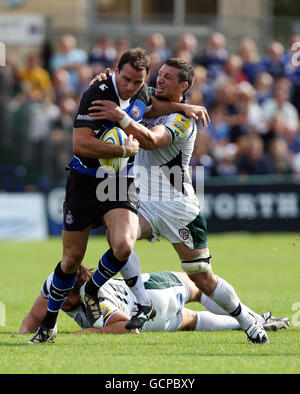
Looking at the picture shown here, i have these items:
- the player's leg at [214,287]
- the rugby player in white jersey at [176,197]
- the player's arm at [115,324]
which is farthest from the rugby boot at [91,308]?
the player's leg at [214,287]

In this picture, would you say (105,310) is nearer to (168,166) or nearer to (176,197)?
(176,197)

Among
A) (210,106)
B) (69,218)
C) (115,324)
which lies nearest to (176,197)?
(69,218)

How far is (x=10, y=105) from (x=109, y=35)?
6.42 m

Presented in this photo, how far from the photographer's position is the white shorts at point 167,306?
25.2ft

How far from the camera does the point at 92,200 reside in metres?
6.97

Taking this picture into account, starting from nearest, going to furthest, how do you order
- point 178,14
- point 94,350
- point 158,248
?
point 94,350 → point 158,248 → point 178,14

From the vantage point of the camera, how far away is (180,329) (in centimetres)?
802

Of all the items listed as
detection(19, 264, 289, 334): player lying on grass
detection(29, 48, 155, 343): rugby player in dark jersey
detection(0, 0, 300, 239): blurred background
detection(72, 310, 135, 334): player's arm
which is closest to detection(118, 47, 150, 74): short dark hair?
detection(29, 48, 155, 343): rugby player in dark jersey

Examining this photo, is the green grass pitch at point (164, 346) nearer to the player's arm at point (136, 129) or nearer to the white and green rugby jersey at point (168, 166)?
the white and green rugby jersey at point (168, 166)

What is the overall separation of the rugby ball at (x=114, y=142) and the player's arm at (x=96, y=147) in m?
0.06

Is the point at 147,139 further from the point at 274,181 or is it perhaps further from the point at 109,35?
the point at 109,35

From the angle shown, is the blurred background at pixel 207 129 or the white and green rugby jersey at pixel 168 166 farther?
the blurred background at pixel 207 129

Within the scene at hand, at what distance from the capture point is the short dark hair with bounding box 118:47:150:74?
270 inches

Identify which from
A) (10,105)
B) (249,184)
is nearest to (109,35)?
(10,105)
